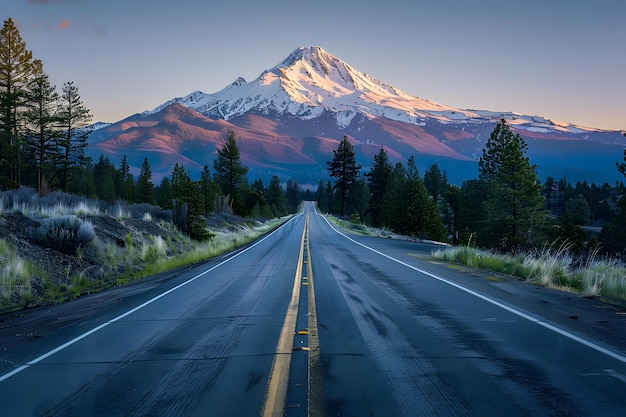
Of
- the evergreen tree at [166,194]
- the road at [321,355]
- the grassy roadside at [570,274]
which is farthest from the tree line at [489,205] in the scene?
the evergreen tree at [166,194]

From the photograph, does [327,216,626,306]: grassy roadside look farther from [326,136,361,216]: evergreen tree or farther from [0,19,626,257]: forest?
[326,136,361,216]: evergreen tree

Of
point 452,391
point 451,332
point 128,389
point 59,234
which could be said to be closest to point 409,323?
point 451,332

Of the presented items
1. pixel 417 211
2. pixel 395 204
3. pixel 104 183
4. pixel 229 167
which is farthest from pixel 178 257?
pixel 104 183

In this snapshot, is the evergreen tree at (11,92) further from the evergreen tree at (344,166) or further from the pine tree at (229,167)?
the evergreen tree at (344,166)

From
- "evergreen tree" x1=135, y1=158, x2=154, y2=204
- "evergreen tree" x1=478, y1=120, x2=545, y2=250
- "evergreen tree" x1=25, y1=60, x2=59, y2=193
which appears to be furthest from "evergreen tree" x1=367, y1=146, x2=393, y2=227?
"evergreen tree" x1=25, y1=60, x2=59, y2=193

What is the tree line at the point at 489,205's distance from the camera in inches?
1734

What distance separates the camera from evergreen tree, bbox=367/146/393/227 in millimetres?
86500

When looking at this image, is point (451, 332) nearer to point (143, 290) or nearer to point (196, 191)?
point (143, 290)

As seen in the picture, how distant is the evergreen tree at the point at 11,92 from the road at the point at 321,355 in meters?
39.3

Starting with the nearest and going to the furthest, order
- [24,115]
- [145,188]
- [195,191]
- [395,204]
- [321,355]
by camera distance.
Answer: [321,355] → [195,191] → [24,115] → [395,204] → [145,188]

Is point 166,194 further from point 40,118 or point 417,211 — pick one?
point 417,211

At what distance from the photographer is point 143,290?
12125 mm

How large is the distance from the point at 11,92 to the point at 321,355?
1859 inches

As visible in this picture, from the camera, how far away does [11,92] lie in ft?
138
